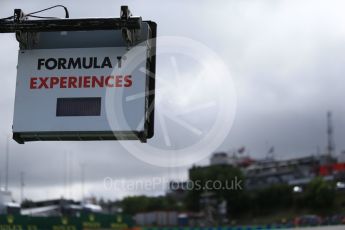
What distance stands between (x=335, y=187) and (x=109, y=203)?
58852 millimetres

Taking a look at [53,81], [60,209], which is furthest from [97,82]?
[60,209]

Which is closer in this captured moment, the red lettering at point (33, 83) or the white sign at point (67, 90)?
the white sign at point (67, 90)

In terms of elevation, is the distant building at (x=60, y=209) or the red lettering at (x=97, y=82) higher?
the red lettering at (x=97, y=82)

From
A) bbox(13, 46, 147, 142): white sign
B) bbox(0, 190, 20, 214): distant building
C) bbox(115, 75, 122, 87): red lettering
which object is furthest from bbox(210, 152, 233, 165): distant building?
bbox(115, 75, 122, 87): red lettering

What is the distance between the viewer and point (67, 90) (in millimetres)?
9492

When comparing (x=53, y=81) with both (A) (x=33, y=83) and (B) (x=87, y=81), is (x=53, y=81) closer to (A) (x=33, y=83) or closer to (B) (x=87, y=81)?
(A) (x=33, y=83)

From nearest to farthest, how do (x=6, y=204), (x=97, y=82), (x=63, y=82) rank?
(x=97, y=82) → (x=63, y=82) → (x=6, y=204)

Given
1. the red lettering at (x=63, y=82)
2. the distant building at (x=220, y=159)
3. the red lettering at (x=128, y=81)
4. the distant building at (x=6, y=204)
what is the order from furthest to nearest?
the distant building at (x=220, y=159) < the distant building at (x=6, y=204) < the red lettering at (x=63, y=82) < the red lettering at (x=128, y=81)

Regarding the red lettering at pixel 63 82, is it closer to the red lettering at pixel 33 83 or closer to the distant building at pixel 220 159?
the red lettering at pixel 33 83

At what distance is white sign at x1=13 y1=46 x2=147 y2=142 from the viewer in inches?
370

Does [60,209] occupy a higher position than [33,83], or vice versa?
[33,83]

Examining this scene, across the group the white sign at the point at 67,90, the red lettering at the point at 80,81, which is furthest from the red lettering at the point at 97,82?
the red lettering at the point at 80,81

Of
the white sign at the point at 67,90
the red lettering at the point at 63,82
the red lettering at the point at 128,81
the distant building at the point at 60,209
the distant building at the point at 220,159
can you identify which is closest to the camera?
the red lettering at the point at 128,81

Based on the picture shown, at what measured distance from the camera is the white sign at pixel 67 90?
370 inches
